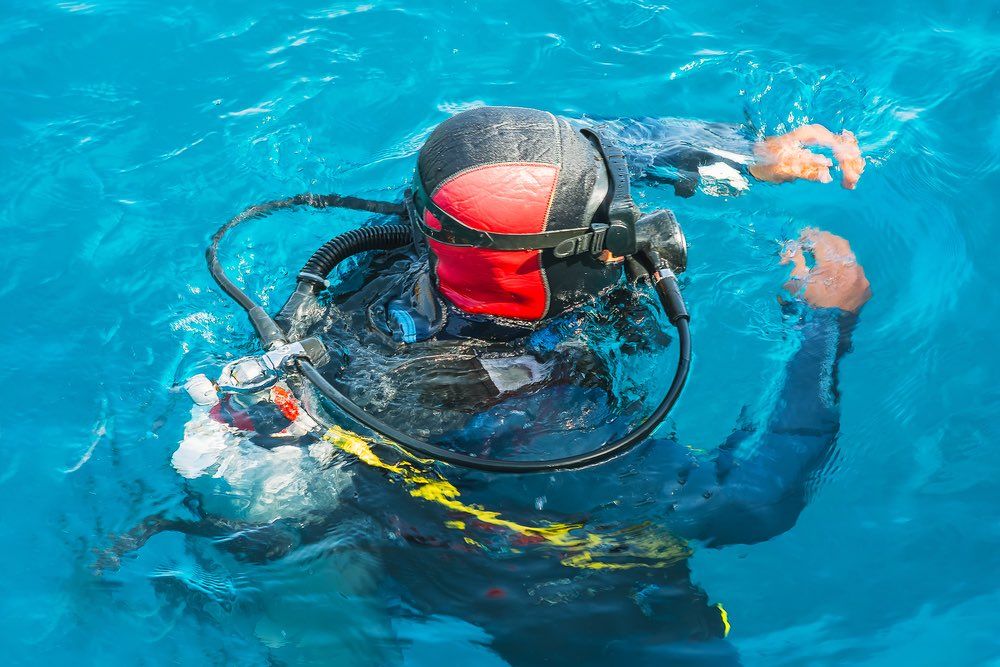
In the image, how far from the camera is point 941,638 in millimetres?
3309

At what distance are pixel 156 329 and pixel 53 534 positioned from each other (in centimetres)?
118

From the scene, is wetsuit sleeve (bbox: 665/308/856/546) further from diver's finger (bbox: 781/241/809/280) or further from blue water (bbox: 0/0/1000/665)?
diver's finger (bbox: 781/241/809/280)

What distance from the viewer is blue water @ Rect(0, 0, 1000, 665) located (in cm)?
337

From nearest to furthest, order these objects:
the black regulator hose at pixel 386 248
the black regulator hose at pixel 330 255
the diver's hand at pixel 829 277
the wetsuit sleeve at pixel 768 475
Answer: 1. the black regulator hose at pixel 386 248
2. the wetsuit sleeve at pixel 768 475
3. the black regulator hose at pixel 330 255
4. the diver's hand at pixel 829 277

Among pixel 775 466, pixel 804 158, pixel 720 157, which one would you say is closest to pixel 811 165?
pixel 804 158

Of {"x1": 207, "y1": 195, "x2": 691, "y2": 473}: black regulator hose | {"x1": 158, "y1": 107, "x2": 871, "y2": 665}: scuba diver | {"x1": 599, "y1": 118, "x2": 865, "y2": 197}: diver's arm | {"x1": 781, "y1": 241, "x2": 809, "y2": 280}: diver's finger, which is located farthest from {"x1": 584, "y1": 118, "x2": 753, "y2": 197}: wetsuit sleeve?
{"x1": 207, "y1": 195, "x2": 691, "y2": 473}: black regulator hose

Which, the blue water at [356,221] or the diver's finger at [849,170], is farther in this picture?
the diver's finger at [849,170]

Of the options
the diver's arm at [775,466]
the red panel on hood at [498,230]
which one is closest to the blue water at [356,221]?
the diver's arm at [775,466]

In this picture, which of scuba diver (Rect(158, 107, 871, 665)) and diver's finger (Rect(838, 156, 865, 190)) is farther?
diver's finger (Rect(838, 156, 865, 190))

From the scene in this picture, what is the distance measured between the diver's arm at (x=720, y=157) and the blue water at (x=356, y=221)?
1.12 feet

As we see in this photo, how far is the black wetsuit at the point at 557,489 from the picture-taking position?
9.95ft

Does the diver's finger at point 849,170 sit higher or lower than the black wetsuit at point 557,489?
higher

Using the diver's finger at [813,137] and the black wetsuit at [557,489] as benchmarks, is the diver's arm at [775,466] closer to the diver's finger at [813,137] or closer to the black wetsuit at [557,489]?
the black wetsuit at [557,489]

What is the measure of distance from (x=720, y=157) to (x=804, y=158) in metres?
0.41
